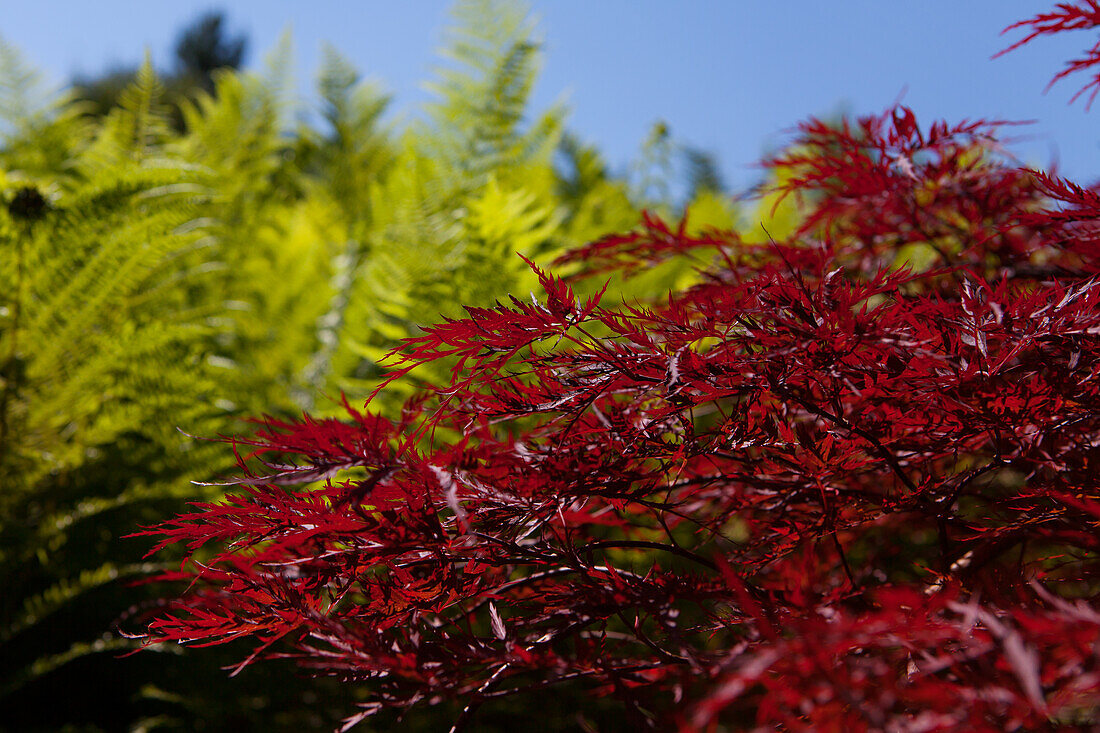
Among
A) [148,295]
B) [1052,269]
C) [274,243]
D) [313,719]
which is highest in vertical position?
[274,243]

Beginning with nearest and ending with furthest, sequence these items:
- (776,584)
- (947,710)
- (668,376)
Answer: (947,710) → (668,376) → (776,584)

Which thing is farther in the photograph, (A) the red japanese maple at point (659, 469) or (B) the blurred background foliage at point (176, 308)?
(B) the blurred background foliage at point (176, 308)

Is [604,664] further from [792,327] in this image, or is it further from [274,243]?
[274,243]

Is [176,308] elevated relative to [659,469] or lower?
elevated

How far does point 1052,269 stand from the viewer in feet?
2.66

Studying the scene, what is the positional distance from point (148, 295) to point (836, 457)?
121cm

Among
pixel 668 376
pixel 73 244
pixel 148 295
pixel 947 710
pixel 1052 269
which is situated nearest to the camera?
pixel 947 710

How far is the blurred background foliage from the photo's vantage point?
1142mm

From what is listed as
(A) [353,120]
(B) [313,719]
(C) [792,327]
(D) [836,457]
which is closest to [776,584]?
(D) [836,457]

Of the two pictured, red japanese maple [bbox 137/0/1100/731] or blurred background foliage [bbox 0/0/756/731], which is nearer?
red japanese maple [bbox 137/0/1100/731]

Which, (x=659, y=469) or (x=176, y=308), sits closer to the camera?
(x=659, y=469)

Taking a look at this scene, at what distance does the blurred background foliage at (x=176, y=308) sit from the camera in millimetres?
1142

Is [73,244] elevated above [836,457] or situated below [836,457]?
above

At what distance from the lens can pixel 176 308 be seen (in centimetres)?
153
